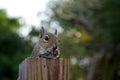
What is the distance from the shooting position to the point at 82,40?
917 inches

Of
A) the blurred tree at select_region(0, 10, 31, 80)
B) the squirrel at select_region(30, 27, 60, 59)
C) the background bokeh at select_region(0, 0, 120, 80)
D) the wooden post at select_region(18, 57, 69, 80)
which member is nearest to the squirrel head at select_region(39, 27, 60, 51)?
the squirrel at select_region(30, 27, 60, 59)

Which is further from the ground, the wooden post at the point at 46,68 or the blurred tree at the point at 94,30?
the blurred tree at the point at 94,30

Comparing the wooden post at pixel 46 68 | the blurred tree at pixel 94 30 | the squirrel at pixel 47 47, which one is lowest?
the wooden post at pixel 46 68

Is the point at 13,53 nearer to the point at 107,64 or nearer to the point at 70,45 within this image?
the point at 70,45

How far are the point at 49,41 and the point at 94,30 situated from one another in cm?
1941

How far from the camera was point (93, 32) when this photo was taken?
22250mm

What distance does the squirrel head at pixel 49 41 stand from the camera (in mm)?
2828

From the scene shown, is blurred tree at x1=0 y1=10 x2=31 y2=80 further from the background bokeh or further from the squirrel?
the squirrel

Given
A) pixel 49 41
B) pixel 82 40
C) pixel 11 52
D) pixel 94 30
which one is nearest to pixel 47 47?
pixel 49 41

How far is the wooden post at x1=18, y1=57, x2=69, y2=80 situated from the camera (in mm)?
2580

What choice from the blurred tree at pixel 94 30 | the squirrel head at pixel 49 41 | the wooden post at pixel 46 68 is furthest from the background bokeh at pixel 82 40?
the wooden post at pixel 46 68

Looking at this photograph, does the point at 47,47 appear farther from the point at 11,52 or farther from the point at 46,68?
the point at 11,52

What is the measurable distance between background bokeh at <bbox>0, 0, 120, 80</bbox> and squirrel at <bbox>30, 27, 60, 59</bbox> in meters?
18.0

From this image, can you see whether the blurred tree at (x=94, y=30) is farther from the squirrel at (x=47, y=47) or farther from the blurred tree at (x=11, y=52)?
the squirrel at (x=47, y=47)
